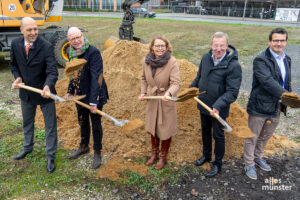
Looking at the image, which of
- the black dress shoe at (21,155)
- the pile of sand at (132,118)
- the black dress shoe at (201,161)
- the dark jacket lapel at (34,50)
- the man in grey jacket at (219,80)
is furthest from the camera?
the pile of sand at (132,118)

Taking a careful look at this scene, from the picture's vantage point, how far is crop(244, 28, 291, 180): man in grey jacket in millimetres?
2484

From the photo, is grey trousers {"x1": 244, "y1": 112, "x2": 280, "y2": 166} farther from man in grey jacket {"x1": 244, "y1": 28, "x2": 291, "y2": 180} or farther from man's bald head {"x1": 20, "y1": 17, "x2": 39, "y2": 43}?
man's bald head {"x1": 20, "y1": 17, "x2": 39, "y2": 43}

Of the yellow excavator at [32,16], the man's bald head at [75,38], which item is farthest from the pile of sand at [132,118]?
the yellow excavator at [32,16]

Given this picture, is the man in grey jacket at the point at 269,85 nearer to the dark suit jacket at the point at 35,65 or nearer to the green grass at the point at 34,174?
the green grass at the point at 34,174

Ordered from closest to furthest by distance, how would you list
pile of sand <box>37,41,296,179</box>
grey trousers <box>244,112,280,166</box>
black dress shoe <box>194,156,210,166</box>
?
1. grey trousers <box>244,112,280,166</box>
2. black dress shoe <box>194,156,210,166</box>
3. pile of sand <box>37,41,296,179</box>

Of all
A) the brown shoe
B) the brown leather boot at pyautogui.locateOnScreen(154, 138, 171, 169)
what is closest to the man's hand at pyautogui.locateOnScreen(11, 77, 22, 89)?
the brown shoe

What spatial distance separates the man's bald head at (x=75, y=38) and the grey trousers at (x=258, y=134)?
2.17m

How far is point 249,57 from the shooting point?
9141 millimetres

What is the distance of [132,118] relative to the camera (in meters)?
4.05

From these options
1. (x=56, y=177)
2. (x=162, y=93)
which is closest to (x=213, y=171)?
(x=162, y=93)

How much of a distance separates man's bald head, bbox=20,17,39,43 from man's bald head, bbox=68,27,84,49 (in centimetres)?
44

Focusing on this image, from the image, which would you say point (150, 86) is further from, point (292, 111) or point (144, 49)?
point (292, 111)

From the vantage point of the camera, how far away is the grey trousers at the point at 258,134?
2.80 metres

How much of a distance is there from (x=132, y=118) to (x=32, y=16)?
5.16m
